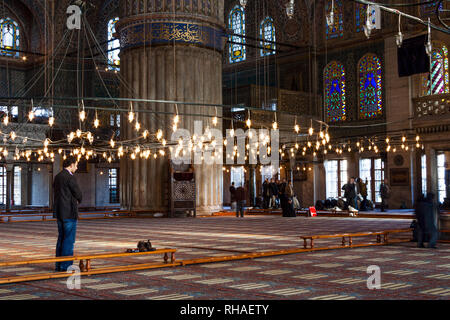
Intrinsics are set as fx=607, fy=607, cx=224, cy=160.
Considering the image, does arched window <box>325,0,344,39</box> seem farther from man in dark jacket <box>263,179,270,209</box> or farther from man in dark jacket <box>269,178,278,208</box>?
man in dark jacket <box>263,179,270,209</box>

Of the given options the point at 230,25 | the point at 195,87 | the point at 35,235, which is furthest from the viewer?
the point at 230,25

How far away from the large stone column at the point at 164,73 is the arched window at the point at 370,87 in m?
5.27

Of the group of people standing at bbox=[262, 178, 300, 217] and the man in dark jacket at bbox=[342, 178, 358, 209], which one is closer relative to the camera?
the man in dark jacket at bbox=[342, 178, 358, 209]

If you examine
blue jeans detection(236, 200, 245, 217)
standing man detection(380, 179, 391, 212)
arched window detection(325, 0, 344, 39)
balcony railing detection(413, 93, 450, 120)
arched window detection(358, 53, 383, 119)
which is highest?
arched window detection(325, 0, 344, 39)

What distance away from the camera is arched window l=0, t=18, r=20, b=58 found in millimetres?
21844

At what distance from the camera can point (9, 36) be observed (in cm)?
2200

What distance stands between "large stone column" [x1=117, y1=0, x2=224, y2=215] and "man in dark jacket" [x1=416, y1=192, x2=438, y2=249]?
29.0 ft

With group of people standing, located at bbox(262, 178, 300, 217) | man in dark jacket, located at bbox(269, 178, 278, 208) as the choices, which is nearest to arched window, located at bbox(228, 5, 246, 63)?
group of people standing, located at bbox(262, 178, 300, 217)

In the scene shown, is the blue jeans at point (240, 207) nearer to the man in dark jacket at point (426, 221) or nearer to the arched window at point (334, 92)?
the arched window at point (334, 92)

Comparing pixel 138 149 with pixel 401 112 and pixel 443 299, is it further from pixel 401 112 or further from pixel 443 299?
pixel 443 299

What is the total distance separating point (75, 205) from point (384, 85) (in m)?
14.1

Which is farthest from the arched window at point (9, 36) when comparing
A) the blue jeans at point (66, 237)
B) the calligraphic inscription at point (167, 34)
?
the blue jeans at point (66, 237)

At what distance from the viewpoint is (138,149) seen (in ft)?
47.9
